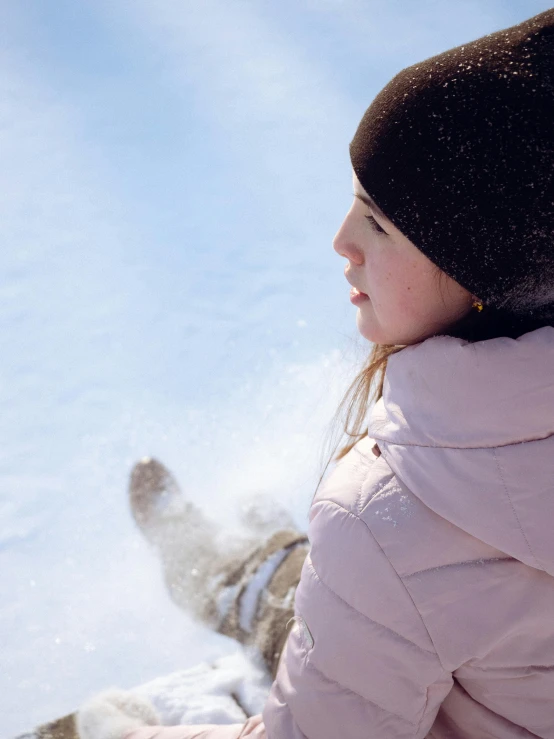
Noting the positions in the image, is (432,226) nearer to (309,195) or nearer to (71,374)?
(71,374)

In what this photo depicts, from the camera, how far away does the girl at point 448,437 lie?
745mm

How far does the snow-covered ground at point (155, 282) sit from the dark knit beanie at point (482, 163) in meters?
0.45

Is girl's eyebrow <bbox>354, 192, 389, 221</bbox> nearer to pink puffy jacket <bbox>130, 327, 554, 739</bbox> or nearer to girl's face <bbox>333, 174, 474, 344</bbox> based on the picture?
girl's face <bbox>333, 174, 474, 344</bbox>

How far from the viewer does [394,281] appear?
34.4 inches

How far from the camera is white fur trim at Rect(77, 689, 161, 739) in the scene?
1.27 meters

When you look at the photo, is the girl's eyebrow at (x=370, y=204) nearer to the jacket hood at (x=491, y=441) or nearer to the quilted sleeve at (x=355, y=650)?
the jacket hood at (x=491, y=441)

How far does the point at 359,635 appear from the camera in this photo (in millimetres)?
856

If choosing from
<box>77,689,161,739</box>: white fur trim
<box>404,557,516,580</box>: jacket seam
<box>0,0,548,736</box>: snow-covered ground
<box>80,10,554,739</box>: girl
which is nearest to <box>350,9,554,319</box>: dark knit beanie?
<box>80,10,554,739</box>: girl

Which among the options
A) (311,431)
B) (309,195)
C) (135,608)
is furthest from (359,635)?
(309,195)

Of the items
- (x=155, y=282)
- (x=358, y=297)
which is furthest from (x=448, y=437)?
(x=155, y=282)

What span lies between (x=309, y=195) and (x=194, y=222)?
636 mm

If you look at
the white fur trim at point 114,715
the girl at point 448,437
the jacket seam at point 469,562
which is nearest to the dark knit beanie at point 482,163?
the girl at point 448,437

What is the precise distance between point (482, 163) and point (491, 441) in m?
0.32

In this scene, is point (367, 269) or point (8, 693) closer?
point (367, 269)
